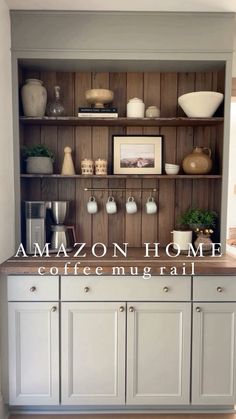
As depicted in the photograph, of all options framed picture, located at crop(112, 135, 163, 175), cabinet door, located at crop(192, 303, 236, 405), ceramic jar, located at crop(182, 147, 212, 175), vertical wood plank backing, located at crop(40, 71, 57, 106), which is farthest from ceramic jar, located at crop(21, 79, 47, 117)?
cabinet door, located at crop(192, 303, 236, 405)

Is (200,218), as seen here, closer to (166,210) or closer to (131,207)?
(166,210)

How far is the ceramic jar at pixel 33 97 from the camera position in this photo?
1910mm

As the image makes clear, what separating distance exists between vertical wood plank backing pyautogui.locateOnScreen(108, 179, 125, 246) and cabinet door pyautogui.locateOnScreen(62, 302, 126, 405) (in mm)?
598

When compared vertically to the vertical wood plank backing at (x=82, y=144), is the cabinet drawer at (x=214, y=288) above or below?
below

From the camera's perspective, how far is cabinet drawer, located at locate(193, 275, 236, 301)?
5.52 ft

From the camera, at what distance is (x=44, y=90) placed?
6.41 ft

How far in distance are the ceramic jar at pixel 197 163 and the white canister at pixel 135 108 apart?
431 mm

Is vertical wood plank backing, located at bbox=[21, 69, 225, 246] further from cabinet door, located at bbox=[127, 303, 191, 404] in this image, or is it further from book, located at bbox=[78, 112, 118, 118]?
cabinet door, located at bbox=[127, 303, 191, 404]

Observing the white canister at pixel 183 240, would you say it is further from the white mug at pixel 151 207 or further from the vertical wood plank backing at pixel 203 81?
the vertical wood plank backing at pixel 203 81

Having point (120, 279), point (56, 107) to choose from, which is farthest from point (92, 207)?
point (56, 107)

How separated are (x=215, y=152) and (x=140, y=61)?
810mm

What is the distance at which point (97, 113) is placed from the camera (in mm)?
1917

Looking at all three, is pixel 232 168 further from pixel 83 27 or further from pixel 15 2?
pixel 15 2

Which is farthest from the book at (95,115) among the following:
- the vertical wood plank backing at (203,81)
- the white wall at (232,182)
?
the white wall at (232,182)
